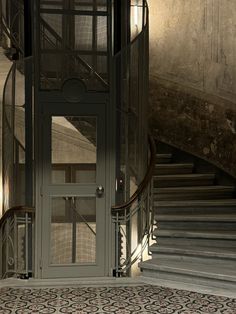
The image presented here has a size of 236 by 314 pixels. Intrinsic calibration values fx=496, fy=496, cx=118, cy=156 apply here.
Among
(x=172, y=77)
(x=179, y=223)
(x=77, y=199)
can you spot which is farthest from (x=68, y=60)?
(x=172, y=77)

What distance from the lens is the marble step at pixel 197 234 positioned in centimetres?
548

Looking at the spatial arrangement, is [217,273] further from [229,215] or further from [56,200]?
[56,200]

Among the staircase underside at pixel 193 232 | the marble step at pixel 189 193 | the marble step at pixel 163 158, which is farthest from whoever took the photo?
the marble step at pixel 163 158

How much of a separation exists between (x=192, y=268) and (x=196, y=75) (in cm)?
370

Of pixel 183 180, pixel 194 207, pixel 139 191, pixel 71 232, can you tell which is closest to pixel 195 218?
pixel 194 207

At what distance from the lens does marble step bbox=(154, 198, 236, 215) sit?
620cm

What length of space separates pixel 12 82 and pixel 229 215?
2.99m

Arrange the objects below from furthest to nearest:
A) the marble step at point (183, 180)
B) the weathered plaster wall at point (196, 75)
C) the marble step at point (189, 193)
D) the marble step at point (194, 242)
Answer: the weathered plaster wall at point (196, 75) → the marble step at point (183, 180) → the marble step at point (189, 193) → the marble step at point (194, 242)

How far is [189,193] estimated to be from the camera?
673 centimetres

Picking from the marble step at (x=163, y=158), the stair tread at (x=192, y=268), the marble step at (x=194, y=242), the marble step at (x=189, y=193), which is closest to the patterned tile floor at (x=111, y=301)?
the stair tread at (x=192, y=268)

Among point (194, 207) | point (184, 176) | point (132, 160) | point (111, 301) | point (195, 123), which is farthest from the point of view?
point (195, 123)

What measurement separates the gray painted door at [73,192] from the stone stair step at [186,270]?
55 cm

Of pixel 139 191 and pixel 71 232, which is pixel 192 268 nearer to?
pixel 139 191

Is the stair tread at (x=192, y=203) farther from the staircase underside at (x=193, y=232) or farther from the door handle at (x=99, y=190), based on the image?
the door handle at (x=99, y=190)
